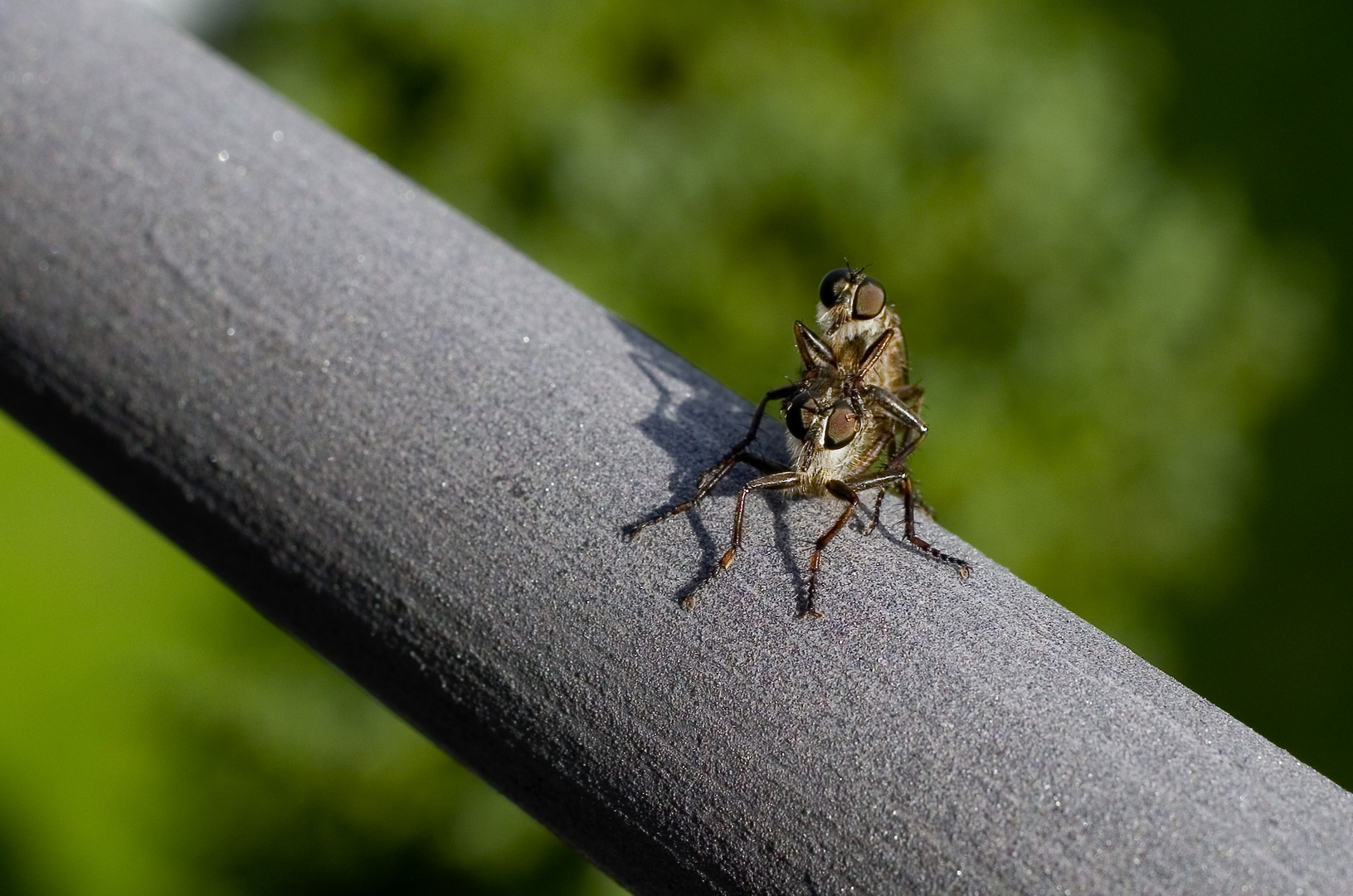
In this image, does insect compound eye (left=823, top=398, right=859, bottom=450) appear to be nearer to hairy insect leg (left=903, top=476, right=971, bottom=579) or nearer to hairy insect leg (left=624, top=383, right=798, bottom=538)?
hairy insect leg (left=624, top=383, right=798, bottom=538)

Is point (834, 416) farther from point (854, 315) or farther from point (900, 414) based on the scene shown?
point (854, 315)

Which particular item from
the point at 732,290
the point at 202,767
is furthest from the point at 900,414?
the point at 202,767

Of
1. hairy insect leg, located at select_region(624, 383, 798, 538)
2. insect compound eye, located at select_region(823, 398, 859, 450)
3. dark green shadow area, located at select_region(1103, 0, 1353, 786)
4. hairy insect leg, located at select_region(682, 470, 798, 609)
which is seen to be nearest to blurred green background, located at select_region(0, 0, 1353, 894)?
dark green shadow area, located at select_region(1103, 0, 1353, 786)

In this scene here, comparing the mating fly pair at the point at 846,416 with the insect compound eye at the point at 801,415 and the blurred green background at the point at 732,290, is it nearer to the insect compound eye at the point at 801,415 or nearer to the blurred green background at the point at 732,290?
the insect compound eye at the point at 801,415

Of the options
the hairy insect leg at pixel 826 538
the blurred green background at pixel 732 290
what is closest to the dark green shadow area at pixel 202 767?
the blurred green background at pixel 732 290

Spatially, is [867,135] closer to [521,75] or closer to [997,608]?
[521,75]

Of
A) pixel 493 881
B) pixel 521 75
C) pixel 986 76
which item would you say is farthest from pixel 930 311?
pixel 493 881
